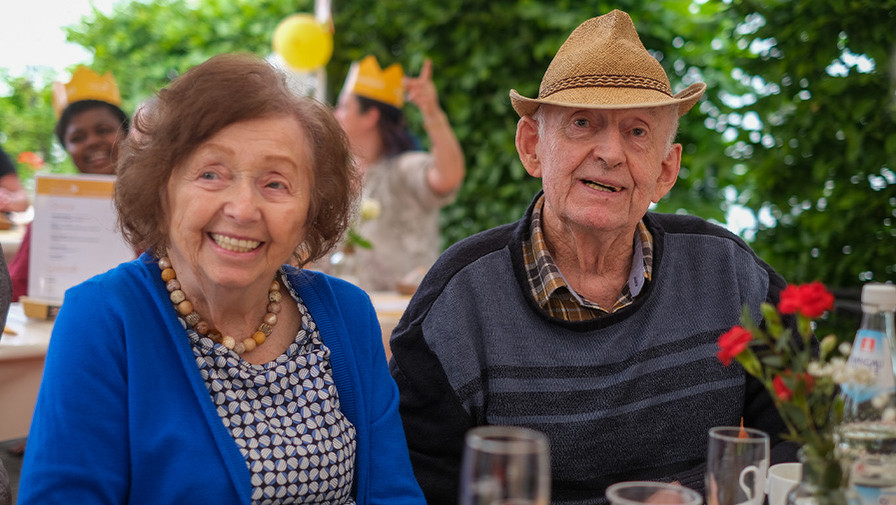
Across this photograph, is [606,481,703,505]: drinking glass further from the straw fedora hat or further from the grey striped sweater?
the straw fedora hat

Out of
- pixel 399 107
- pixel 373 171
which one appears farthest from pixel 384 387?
pixel 399 107

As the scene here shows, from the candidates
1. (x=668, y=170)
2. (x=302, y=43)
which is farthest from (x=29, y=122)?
(x=668, y=170)

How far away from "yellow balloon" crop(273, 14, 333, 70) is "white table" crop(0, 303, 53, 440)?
3151 mm

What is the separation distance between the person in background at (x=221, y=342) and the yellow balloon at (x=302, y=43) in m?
3.73

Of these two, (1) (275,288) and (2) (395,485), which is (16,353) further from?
(2) (395,485)

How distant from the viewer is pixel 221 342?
1.38 metres

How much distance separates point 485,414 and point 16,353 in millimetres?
1354

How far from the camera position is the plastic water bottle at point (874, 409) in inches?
38.5

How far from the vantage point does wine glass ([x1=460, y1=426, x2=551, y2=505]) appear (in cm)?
69

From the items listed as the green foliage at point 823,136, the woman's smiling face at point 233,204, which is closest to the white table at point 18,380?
the woman's smiling face at point 233,204

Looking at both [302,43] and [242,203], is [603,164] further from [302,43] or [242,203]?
[302,43]

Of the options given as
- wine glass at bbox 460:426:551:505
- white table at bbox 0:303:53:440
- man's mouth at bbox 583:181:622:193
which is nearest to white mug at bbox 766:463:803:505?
wine glass at bbox 460:426:551:505

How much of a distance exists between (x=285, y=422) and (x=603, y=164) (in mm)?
794

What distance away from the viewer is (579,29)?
68.0 inches
